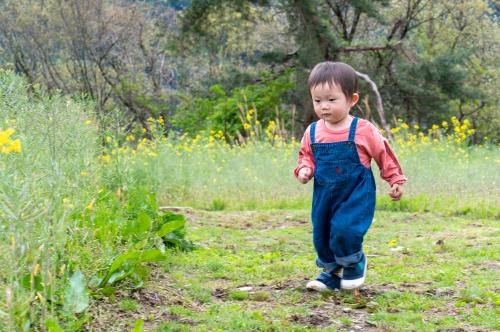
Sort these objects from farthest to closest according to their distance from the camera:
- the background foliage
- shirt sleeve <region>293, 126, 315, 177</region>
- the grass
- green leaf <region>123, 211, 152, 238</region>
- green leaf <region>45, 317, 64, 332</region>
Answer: the background foliage, green leaf <region>123, 211, 152, 238</region>, shirt sleeve <region>293, 126, 315, 177</region>, the grass, green leaf <region>45, 317, 64, 332</region>

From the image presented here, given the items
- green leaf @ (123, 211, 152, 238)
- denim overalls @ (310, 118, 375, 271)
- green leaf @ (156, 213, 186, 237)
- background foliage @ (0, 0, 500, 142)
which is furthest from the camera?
background foliage @ (0, 0, 500, 142)

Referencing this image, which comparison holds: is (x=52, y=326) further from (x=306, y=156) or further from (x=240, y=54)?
(x=240, y=54)

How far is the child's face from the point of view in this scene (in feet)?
13.3

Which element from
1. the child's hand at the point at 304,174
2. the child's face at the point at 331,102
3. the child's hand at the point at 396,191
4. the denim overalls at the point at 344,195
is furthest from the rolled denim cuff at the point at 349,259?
the child's face at the point at 331,102

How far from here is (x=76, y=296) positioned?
122 inches

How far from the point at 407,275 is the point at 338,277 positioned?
0.68 meters

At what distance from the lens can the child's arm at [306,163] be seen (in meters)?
4.13

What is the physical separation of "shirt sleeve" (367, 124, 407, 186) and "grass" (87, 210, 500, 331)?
2.30 ft

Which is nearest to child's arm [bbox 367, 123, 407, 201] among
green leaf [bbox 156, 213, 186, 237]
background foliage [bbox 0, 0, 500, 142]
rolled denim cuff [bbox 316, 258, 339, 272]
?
rolled denim cuff [bbox 316, 258, 339, 272]

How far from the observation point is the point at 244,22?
19562 mm

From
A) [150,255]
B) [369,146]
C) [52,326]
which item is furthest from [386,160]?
[52,326]

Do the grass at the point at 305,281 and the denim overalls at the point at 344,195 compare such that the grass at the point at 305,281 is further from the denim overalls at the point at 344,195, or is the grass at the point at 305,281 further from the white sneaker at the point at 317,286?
the denim overalls at the point at 344,195

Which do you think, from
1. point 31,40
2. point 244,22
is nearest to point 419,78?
point 244,22

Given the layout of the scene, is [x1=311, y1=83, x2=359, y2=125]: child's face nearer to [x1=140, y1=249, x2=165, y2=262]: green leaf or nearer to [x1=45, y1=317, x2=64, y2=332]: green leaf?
[x1=140, y1=249, x2=165, y2=262]: green leaf
